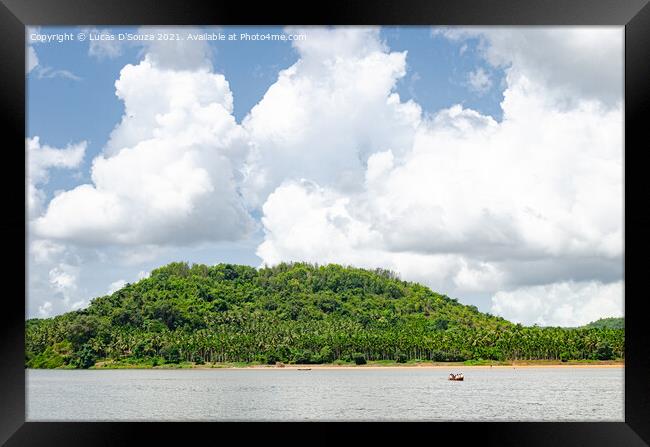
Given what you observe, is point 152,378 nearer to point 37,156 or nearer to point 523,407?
point 37,156

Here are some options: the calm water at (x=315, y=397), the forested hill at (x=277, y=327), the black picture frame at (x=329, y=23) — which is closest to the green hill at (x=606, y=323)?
the forested hill at (x=277, y=327)

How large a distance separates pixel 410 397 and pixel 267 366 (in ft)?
44.6

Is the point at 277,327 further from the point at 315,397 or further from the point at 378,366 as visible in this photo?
the point at 315,397

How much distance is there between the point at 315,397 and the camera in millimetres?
20359

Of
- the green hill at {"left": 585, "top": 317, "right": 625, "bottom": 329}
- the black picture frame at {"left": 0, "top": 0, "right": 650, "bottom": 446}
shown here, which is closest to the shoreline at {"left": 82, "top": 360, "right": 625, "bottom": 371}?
the green hill at {"left": 585, "top": 317, "right": 625, "bottom": 329}

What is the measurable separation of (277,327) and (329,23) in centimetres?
3023

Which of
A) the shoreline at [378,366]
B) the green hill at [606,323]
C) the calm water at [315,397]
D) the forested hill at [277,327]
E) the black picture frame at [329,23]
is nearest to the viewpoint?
the black picture frame at [329,23]

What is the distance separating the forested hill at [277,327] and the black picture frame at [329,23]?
28600mm

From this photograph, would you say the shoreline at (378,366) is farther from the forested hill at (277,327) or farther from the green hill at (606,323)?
the green hill at (606,323)

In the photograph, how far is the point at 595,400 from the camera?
20375 millimetres

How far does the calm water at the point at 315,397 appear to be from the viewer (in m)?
17.3

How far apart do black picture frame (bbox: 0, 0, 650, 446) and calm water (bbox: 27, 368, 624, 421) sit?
30.4 feet

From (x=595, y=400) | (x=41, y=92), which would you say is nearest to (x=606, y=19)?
(x=595, y=400)

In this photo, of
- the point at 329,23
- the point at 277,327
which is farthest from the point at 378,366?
the point at 329,23
